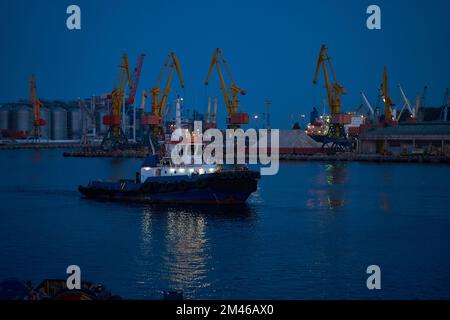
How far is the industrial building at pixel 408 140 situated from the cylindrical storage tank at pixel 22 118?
125 m

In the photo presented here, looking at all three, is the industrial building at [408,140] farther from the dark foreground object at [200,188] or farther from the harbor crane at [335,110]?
the dark foreground object at [200,188]

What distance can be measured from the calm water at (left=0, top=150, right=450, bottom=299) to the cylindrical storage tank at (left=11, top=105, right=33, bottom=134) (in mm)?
161530

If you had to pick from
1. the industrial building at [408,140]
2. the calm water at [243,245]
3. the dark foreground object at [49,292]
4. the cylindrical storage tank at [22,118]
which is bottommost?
the calm water at [243,245]

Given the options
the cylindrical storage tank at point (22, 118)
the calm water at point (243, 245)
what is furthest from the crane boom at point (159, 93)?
the cylindrical storage tank at point (22, 118)

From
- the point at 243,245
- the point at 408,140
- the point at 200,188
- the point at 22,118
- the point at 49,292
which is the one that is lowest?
the point at 243,245

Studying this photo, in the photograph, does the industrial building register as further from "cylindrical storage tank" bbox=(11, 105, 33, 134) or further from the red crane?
"cylindrical storage tank" bbox=(11, 105, 33, 134)

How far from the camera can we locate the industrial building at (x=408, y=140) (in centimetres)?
8625

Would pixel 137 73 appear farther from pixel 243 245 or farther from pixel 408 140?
pixel 243 245

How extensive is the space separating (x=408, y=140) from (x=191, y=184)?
214 ft

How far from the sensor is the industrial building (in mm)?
86250

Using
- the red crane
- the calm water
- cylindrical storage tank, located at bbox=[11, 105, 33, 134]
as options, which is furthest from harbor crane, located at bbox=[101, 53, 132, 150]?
cylindrical storage tank, located at bbox=[11, 105, 33, 134]

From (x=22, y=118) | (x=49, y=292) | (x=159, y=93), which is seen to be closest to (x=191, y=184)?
(x=49, y=292)

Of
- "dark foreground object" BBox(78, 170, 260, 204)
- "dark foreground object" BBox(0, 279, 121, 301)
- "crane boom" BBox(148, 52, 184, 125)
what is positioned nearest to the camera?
"dark foreground object" BBox(0, 279, 121, 301)

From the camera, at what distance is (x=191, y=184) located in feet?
98.5
